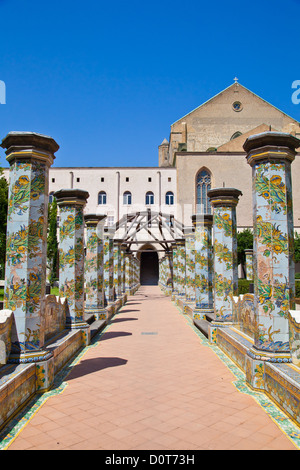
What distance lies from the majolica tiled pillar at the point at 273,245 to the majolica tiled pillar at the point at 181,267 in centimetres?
1164

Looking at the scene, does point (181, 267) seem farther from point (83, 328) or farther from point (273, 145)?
point (273, 145)

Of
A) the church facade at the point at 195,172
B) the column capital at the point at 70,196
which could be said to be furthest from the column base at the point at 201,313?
the church facade at the point at 195,172

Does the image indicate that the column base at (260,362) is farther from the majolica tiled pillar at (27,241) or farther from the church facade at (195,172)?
the church facade at (195,172)

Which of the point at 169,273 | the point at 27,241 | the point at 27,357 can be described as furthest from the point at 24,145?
the point at 169,273

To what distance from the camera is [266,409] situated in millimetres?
4613

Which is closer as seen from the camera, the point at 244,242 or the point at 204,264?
the point at 204,264

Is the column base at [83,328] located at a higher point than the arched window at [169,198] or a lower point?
lower

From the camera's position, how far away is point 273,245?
5.36m

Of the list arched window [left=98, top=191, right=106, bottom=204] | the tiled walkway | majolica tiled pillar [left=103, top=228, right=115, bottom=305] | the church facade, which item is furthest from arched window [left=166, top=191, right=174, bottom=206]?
the tiled walkway

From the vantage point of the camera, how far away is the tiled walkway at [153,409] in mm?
3758

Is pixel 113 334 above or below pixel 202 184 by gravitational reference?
below

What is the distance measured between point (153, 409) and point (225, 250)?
4527 millimetres

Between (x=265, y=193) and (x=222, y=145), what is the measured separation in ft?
110
